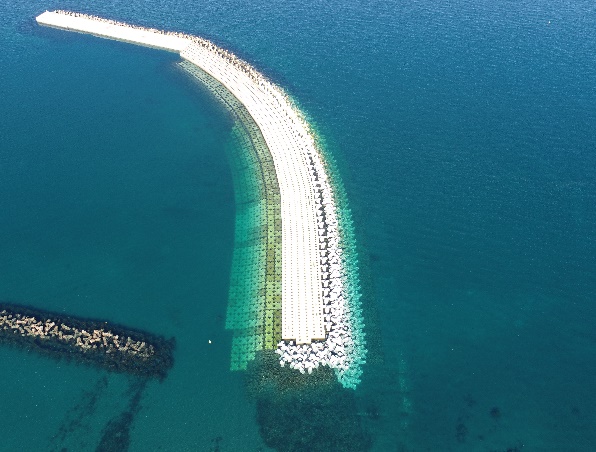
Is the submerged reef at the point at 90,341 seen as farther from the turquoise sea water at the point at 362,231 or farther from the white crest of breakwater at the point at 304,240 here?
the white crest of breakwater at the point at 304,240

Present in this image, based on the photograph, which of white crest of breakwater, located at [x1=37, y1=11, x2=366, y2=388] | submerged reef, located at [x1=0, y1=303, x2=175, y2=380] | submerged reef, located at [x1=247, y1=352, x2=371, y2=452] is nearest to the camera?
submerged reef, located at [x1=247, y1=352, x2=371, y2=452]

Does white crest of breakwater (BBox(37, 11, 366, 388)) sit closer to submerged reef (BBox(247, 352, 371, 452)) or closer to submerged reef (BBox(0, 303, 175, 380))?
submerged reef (BBox(247, 352, 371, 452))

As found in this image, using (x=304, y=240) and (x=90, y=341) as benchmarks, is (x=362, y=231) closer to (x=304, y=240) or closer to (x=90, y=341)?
(x=304, y=240)

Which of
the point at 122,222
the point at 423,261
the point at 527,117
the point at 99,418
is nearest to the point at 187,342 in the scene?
the point at 99,418

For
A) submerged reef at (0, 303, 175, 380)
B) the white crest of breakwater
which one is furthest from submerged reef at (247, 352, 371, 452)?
submerged reef at (0, 303, 175, 380)

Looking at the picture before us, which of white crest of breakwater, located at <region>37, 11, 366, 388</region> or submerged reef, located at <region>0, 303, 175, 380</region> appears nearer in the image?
submerged reef, located at <region>0, 303, 175, 380</region>

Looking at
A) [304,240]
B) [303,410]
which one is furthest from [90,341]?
[304,240]

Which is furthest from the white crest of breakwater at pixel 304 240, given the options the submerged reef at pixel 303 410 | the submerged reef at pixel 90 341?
the submerged reef at pixel 90 341
